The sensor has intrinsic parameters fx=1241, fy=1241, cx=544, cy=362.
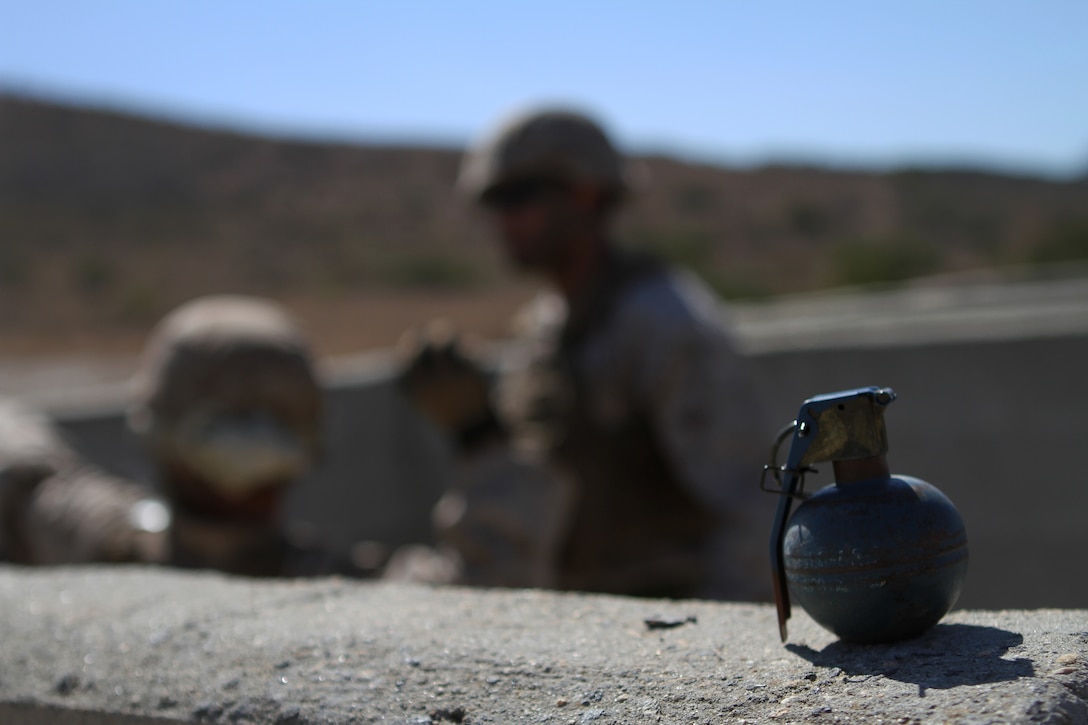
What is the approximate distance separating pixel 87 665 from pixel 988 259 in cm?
2893

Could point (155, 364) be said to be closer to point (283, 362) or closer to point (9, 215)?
point (283, 362)

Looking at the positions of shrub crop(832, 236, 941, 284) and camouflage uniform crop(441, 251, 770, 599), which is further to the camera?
shrub crop(832, 236, 941, 284)

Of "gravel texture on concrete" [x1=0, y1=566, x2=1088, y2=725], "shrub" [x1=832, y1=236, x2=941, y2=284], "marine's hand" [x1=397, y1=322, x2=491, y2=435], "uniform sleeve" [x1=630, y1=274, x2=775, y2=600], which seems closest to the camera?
"gravel texture on concrete" [x1=0, y1=566, x2=1088, y2=725]

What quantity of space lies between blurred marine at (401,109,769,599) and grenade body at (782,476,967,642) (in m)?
1.96

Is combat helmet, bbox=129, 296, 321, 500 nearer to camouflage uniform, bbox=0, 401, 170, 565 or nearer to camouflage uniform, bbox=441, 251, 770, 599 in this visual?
camouflage uniform, bbox=0, 401, 170, 565

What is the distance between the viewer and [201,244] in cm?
2820

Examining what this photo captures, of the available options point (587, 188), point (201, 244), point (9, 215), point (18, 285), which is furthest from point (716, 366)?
point (9, 215)

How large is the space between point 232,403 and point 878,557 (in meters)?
2.53

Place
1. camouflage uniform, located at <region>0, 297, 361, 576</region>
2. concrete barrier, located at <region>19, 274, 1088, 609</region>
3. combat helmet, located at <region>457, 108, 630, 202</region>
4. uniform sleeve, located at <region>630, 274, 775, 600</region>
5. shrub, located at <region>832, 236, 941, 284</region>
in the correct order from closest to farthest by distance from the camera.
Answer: uniform sleeve, located at <region>630, 274, 775, 600</region> < camouflage uniform, located at <region>0, 297, 361, 576</region> < combat helmet, located at <region>457, 108, 630, 202</region> < concrete barrier, located at <region>19, 274, 1088, 609</region> < shrub, located at <region>832, 236, 941, 284</region>

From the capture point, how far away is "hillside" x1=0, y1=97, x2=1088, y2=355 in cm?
2353

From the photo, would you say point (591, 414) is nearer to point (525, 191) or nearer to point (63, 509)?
point (525, 191)

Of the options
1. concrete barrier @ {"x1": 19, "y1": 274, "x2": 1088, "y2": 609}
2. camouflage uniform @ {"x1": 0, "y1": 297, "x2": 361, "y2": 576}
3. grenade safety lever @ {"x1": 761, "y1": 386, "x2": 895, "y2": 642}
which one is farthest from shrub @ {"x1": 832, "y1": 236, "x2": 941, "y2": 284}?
grenade safety lever @ {"x1": 761, "y1": 386, "x2": 895, "y2": 642}

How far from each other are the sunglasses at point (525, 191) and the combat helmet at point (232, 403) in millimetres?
798

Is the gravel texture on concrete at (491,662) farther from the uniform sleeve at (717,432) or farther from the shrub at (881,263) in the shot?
the shrub at (881,263)
